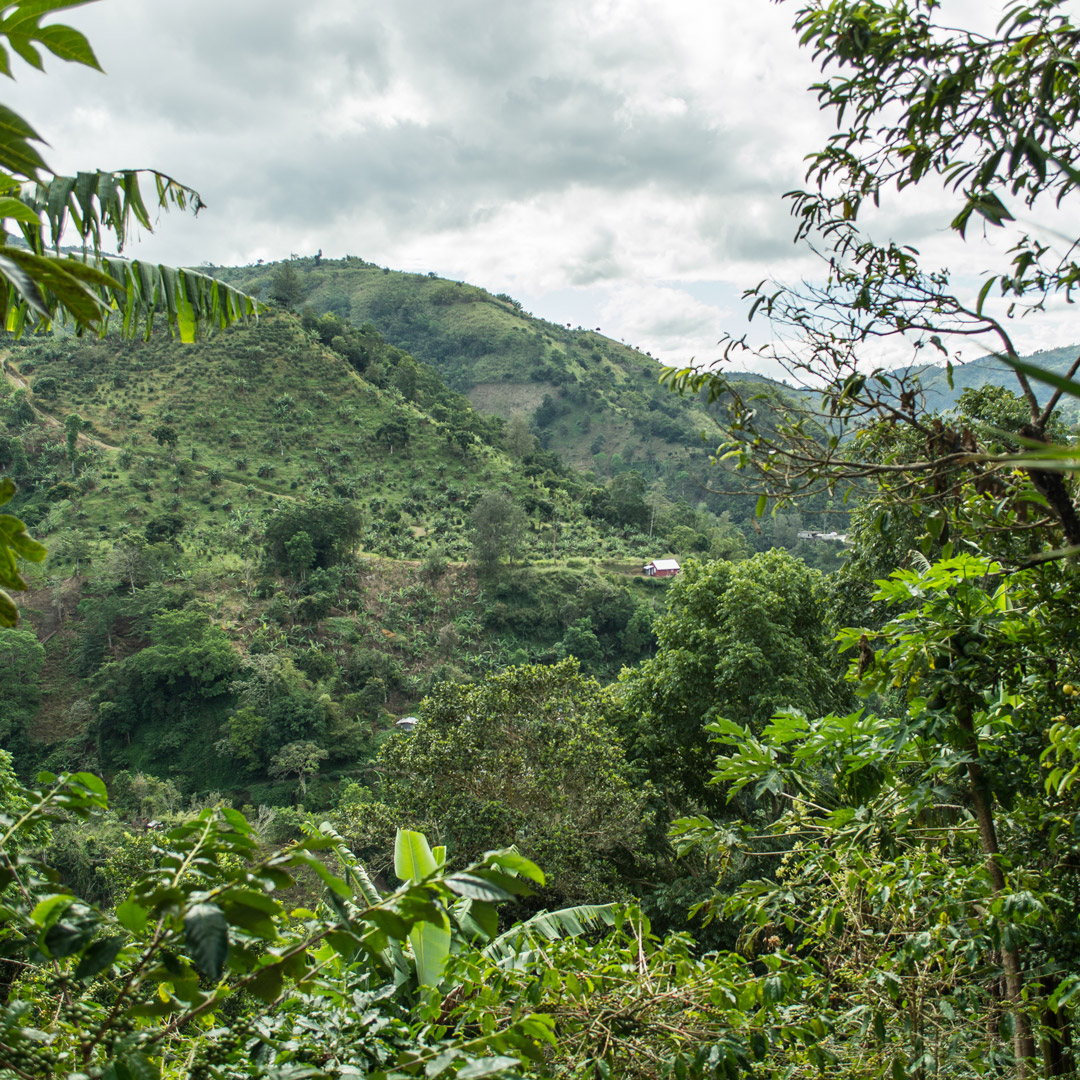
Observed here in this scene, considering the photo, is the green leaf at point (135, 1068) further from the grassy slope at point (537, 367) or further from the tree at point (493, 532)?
the grassy slope at point (537, 367)

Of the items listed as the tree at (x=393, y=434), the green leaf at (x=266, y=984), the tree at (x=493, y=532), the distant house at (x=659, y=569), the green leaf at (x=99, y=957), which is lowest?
the green leaf at (x=266, y=984)

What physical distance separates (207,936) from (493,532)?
34575 mm

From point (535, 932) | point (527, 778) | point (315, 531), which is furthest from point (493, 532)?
point (535, 932)

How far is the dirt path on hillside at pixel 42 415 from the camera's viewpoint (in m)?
36.3

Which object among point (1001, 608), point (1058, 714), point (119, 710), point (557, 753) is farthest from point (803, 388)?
point (119, 710)

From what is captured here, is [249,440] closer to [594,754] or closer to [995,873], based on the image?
[594,754]

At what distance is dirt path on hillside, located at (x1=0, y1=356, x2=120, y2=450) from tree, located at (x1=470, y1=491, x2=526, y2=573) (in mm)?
19968

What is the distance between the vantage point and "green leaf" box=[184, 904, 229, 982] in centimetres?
78

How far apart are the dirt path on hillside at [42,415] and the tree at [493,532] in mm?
19968

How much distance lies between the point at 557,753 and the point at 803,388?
315 inches

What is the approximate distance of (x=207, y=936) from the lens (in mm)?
806

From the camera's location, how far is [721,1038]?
1.62m

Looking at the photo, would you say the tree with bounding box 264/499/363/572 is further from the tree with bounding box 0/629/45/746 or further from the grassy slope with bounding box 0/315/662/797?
the tree with bounding box 0/629/45/746

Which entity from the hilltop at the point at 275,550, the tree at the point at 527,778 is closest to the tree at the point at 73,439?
the hilltop at the point at 275,550
